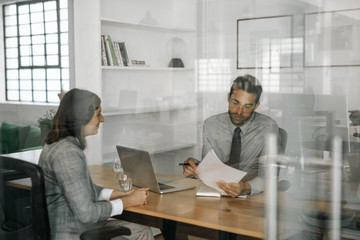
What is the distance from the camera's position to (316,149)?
1.41 m

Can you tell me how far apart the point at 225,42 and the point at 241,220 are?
60 cm

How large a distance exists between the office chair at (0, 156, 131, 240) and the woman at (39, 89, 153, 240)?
0.04 meters

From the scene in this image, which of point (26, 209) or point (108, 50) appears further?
point (26, 209)

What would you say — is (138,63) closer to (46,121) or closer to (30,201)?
(46,121)

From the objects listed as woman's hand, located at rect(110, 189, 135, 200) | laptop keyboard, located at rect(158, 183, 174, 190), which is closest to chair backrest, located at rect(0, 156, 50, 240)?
woman's hand, located at rect(110, 189, 135, 200)

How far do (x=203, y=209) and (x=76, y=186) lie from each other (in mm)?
461

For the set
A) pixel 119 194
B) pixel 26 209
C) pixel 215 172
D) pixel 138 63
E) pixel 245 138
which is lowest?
pixel 26 209

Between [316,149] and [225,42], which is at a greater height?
[225,42]

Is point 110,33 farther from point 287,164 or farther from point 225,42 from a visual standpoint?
point 287,164

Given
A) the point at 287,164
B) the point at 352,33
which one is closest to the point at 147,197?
the point at 287,164

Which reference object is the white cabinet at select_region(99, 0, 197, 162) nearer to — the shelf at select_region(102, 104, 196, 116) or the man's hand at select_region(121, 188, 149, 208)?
the shelf at select_region(102, 104, 196, 116)

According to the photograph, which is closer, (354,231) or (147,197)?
(354,231)

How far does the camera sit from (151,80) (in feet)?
5.36

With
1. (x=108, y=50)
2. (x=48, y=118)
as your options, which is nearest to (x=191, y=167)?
(x=108, y=50)
